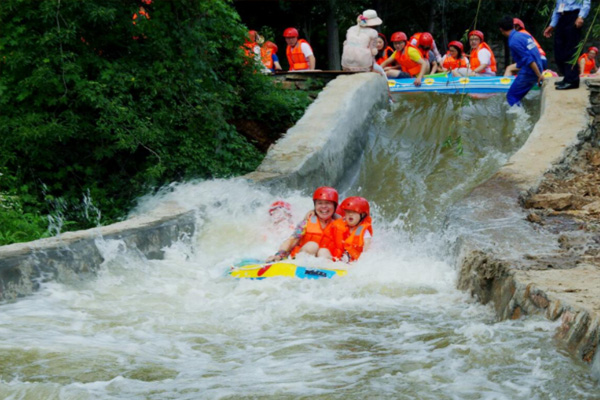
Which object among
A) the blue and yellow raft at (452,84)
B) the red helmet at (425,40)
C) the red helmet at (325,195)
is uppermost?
the red helmet at (425,40)

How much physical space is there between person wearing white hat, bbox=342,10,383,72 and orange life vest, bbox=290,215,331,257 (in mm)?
6701

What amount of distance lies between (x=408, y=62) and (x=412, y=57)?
19cm

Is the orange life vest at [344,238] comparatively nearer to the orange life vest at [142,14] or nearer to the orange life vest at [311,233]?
the orange life vest at [311,233]

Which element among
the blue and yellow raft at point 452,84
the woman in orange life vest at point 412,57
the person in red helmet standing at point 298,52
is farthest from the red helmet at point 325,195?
the person in red helmet standing at point 298,52

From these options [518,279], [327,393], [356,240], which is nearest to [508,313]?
[518,279]

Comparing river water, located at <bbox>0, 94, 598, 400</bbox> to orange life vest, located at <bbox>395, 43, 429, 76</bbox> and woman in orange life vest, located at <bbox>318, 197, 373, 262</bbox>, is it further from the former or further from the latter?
orange life vest, located at <bbox>395, 43, 429, 76</bbox>

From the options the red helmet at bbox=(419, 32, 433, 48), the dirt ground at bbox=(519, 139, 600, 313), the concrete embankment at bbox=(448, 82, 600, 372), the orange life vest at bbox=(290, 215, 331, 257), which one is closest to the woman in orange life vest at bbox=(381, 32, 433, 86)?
the red helmet at bbox=(419, 32, 433, 48)

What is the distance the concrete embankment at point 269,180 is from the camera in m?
6.23

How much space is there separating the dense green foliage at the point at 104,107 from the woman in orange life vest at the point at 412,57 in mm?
5627

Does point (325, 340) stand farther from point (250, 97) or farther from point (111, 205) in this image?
point (250, 97)

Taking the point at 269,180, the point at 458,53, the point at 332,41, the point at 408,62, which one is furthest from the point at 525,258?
the point at 332,41

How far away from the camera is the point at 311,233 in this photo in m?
7.94

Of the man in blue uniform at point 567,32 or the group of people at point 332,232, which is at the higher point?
the man in blue uniform at point 567,32

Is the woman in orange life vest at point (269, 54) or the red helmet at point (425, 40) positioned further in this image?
the woman in orange life vest at point (269, 54)
